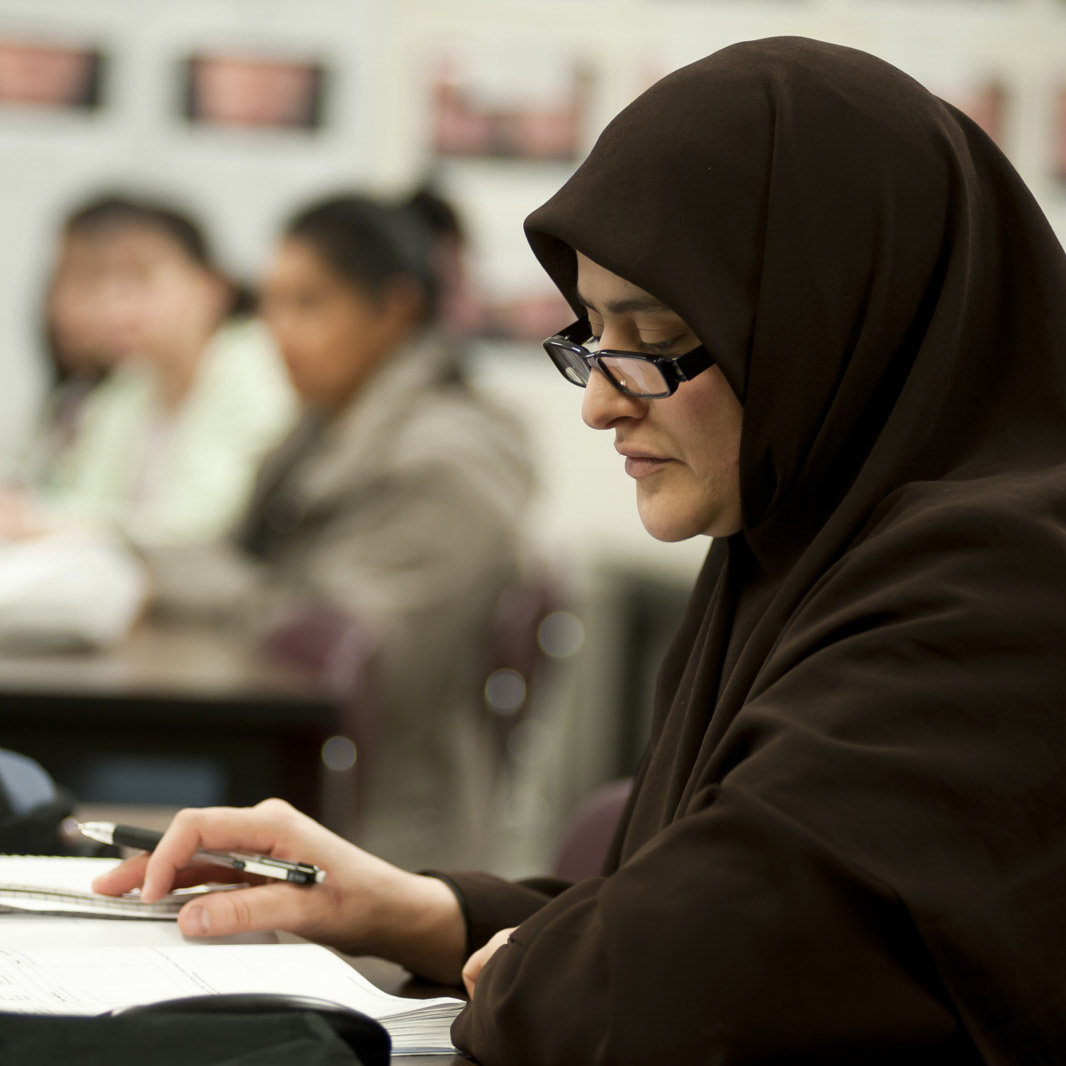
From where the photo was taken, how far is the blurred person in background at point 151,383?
12.2 feet

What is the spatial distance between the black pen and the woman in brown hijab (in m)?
0.02

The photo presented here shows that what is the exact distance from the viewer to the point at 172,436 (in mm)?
4059

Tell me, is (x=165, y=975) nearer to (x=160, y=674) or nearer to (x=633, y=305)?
(x=633, y=305)

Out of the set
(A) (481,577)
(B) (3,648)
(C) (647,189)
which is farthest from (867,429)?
(A) (481,577)

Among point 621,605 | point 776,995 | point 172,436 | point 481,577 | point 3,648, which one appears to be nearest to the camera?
point 776,995

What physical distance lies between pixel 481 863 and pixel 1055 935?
228 centimetres

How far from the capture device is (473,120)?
4484 millimetres

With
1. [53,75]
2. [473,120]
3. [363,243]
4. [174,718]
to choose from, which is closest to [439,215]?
[363,243]

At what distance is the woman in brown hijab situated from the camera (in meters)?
0.76

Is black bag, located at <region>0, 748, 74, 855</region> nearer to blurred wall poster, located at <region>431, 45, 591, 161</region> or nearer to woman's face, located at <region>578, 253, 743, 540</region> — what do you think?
woman's face, located at <region>578, 253, 743, 540</region>

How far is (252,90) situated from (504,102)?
0.73m

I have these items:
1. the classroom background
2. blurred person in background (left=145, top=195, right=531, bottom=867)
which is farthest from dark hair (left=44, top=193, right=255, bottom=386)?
blurred person in background (left=145, top=195, right=531, bottom=867)

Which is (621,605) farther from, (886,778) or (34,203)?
(886,778)

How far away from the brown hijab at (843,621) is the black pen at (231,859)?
0.20 meters
